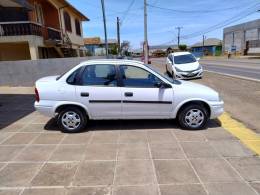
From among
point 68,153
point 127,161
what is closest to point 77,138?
point 68,153

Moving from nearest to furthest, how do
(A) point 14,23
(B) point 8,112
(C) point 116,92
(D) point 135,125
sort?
(C) point 116,92, (D) point 135,125, (B) point 8,112, (A) point 14,23

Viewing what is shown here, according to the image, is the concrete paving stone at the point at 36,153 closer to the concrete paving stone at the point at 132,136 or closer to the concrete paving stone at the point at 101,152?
the concrete paving stone at the point at 101,152

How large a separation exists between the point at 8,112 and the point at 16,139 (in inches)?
109

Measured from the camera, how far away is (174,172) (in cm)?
385

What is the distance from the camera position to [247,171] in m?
3.83

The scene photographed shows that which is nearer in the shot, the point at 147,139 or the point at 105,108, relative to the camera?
the point at 147,139

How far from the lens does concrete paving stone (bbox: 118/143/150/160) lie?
4.39 metres

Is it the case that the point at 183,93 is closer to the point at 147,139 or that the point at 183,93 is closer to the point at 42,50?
the point at 147,139

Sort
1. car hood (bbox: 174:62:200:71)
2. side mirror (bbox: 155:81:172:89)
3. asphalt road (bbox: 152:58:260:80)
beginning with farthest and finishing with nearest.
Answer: asphalt road (bbox: 152:58:260:80), car hood (bbox: 174:62:200:71), side mirror (bbox: 155:81:172:89)

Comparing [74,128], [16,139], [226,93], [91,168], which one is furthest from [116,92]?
[226,93]

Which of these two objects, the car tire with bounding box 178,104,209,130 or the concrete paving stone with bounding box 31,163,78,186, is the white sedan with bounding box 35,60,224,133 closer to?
the car tire with bounding box 178,104,209,130

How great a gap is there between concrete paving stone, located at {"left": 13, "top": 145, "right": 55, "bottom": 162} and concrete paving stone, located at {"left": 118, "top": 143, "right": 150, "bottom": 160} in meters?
1.30

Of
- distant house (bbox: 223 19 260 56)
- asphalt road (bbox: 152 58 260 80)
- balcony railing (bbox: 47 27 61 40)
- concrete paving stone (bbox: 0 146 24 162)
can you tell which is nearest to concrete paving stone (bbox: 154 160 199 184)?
concrete paving stone (bbox: 0 146 24 162)

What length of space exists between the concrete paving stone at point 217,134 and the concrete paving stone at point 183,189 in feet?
6.30
